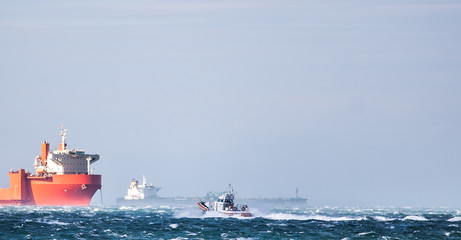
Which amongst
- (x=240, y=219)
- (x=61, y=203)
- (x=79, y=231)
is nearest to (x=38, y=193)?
(x=61, y=203)

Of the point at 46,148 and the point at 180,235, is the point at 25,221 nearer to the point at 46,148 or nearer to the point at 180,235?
the point at 180,235

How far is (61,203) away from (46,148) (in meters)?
16.8

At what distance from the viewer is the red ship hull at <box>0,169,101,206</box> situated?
588 feet

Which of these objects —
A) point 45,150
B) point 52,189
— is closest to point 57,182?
point 52,189

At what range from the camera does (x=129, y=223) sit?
108 metres

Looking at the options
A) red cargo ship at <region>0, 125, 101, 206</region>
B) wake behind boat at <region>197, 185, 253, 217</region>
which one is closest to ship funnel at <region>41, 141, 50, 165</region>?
red cargo ship at <region>0, 125, 101, 206</region>

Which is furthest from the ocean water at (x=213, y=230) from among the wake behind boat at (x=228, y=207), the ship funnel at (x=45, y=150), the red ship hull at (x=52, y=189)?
the ship funnel at (x=45, y=150)

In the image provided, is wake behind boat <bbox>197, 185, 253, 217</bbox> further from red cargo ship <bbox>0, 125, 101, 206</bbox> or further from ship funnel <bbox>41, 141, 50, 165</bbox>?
ship funnel <bbox>41, 141, 50, 165</bbox>

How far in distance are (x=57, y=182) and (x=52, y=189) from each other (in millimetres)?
1902

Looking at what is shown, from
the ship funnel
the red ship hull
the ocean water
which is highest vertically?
the ship funnel

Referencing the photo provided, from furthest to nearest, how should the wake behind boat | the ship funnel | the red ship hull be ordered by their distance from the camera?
1. the ship funnel
2. the red ship hull
3. the wake behind boat

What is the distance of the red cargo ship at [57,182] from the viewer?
180 m

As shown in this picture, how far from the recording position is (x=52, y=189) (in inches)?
7077

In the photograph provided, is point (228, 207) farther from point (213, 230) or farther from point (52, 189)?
point (52, 189)
